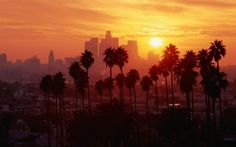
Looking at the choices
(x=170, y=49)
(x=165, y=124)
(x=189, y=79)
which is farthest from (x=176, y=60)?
(x=165, y=124)

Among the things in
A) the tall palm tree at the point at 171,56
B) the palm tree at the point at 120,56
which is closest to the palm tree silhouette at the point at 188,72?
the tall palm tree at the point at 171,56

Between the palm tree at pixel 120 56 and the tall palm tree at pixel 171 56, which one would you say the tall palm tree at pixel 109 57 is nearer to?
the palm tree at pixel 120 56

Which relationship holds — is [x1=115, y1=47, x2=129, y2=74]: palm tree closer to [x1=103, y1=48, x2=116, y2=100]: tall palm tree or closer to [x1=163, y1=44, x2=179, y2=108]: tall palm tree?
[x1=103, y1=48, x2=116, y2=100]: tall palm tree

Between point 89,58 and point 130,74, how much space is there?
45.3 feet

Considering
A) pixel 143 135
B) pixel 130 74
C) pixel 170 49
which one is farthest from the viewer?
pixel 130 74

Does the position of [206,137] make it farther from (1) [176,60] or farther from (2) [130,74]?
(2) [130,74]

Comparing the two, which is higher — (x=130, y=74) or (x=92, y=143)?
(x=130, y=74)

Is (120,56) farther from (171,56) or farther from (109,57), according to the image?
(171,56)

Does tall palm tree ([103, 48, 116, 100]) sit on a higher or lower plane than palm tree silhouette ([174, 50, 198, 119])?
higher

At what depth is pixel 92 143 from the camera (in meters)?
54.2

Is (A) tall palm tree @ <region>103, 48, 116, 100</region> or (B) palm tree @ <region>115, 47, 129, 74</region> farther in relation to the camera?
(B) palm tree @ <region>115, 47, 129, 74</region>

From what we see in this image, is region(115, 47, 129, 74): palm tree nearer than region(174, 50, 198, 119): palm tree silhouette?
No

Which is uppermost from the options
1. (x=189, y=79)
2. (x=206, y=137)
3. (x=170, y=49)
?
(x=170, y=49)

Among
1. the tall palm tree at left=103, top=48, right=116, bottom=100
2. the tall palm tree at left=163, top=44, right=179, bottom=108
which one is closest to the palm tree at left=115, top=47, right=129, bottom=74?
the tall palm tree at left=103, top=48, right=116, bottom=100
